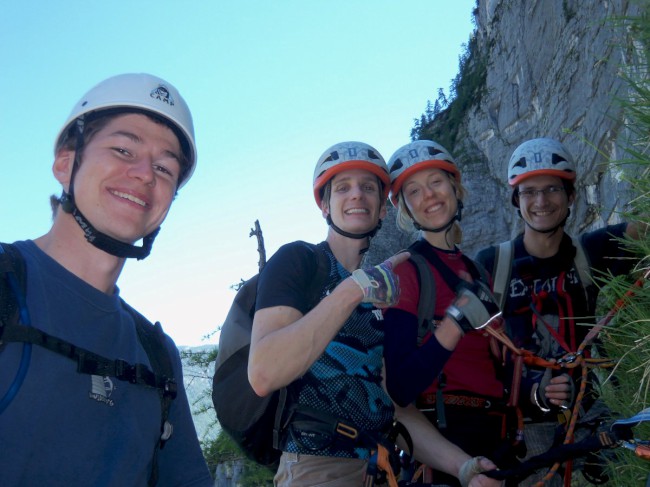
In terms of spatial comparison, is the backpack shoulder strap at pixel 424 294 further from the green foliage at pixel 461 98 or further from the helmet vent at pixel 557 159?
the green foliage at pixel 461 98

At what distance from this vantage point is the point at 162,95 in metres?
3.60

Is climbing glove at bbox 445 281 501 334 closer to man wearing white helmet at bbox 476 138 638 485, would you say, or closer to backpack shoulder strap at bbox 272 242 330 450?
backpack shoulder strap at bbox 272 242 330 450

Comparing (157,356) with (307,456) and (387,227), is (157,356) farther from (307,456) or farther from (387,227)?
(387,227)

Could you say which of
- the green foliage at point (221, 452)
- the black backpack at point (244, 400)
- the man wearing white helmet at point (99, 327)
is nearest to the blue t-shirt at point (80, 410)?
the man wearing white helmet at point (99, 327)

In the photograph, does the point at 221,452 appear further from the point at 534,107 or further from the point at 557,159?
the point at 534,107

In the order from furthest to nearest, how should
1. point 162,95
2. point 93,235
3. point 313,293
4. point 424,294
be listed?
point 424,294 < point 313,293 < point 162,95 < point 93,235

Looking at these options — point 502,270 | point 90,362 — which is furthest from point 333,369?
point 502,270

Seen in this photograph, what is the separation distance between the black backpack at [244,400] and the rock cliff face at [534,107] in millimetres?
7019

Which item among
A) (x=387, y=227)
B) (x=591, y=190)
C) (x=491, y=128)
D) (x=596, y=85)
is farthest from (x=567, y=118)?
(x=387, y=227)

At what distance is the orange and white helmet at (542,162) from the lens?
6.08 meters

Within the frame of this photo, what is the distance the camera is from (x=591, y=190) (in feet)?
47.8

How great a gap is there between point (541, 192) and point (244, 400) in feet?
12.1

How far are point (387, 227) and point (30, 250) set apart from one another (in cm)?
3512

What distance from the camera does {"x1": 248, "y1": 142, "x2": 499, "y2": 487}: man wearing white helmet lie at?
3.46 meters
